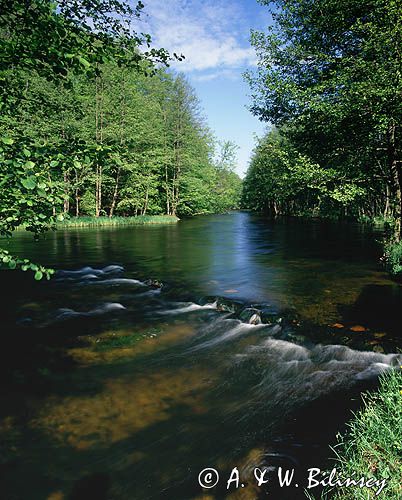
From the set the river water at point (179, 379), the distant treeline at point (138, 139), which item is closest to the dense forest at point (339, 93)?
the river water at point (179, 379)

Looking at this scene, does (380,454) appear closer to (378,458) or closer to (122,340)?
(378,458)

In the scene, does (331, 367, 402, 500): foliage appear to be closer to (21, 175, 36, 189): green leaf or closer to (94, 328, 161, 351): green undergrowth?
(21, 175, 36, 189): green leaf

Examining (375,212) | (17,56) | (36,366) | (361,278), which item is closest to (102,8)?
(17,56)

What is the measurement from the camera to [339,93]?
1348 centimetres

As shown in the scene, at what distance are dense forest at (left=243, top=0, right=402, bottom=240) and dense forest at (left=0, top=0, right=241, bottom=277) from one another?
7.15 metres

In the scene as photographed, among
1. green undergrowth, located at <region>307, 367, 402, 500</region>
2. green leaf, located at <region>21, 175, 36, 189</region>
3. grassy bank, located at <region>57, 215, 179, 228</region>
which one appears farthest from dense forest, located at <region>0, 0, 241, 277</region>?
green undergrowth, located at <region>307, 367, 402, 500</region>

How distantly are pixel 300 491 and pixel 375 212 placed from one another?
4425cm

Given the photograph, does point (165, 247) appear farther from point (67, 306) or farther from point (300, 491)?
point (300, 491)

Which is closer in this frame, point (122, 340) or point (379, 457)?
point (379, 457)

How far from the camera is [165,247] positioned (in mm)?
21125

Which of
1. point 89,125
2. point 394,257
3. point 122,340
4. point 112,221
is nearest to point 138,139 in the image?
point 89,125

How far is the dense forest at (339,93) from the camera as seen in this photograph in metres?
12.1

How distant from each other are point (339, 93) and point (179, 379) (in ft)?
43.8

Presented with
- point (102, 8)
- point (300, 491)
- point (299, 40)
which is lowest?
point (300, 491)
